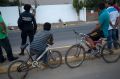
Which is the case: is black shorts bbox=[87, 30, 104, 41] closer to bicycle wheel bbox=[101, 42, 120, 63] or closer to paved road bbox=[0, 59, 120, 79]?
bicycle wheel bbox=[101, 42, 120, 63]

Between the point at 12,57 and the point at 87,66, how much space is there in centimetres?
242

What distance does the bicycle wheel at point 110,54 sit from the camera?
34.6ft

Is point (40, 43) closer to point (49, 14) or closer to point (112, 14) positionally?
point (112, 14)

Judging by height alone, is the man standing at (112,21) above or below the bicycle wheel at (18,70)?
above

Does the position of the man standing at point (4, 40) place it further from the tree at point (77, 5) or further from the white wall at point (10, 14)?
the tree at point (77, 5)

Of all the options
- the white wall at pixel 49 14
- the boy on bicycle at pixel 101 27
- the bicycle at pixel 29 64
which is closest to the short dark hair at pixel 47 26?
the bicycle at pixel 29 64

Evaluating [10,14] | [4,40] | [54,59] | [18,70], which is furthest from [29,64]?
[10,14]

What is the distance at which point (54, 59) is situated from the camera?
32.4 ft

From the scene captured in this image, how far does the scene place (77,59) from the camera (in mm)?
10328

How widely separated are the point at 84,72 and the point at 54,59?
0.95 metres

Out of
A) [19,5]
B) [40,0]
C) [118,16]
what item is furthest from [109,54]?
[40,0]

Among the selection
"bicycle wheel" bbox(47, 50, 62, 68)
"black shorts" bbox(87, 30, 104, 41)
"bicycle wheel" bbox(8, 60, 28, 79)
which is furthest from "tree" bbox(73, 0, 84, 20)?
"bicycle wheel" bbox(8, 60, 28, 79)

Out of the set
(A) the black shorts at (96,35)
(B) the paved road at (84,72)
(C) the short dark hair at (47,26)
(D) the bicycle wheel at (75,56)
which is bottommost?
(B) the paved road at (84,72)

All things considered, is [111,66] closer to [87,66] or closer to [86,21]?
[87,66]
